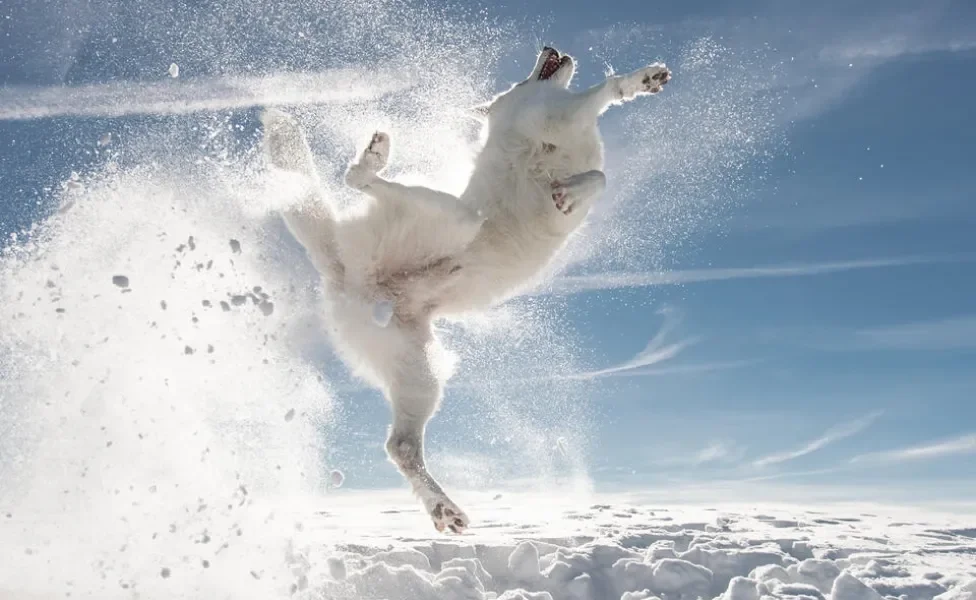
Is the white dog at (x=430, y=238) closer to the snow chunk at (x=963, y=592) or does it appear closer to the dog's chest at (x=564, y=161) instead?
the dog's chest at (x=564, y=161)

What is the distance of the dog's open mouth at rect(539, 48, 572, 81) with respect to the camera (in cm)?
791

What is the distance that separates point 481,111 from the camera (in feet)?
27.1

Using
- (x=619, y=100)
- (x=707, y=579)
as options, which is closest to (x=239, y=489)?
(x=619, y=100)

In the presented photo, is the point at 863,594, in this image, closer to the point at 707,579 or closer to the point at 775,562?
the point at 775,562

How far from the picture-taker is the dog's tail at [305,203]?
712 cm

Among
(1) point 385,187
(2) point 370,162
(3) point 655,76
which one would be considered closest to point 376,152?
(2) point 370,162

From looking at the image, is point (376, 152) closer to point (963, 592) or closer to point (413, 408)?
point (413, 408)

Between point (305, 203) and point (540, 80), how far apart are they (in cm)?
303

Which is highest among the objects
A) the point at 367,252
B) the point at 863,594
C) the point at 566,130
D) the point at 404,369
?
the point at 566,130

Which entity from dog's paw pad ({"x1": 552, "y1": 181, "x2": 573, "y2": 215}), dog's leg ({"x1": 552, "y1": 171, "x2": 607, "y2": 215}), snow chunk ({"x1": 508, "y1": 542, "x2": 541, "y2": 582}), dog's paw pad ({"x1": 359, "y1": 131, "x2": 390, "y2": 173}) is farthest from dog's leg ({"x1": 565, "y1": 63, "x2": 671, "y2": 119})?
snow chunk ({"x1": 508, "y1": 542, "x2": 541, "y2": 582})

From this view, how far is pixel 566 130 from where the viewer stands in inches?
286

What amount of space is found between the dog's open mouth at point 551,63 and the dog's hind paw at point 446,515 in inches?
189

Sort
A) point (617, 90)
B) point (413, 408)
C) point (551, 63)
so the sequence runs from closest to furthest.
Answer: point (617, 90), point (413, 408), point (551, 63)

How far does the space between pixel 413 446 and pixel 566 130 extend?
146 inches
